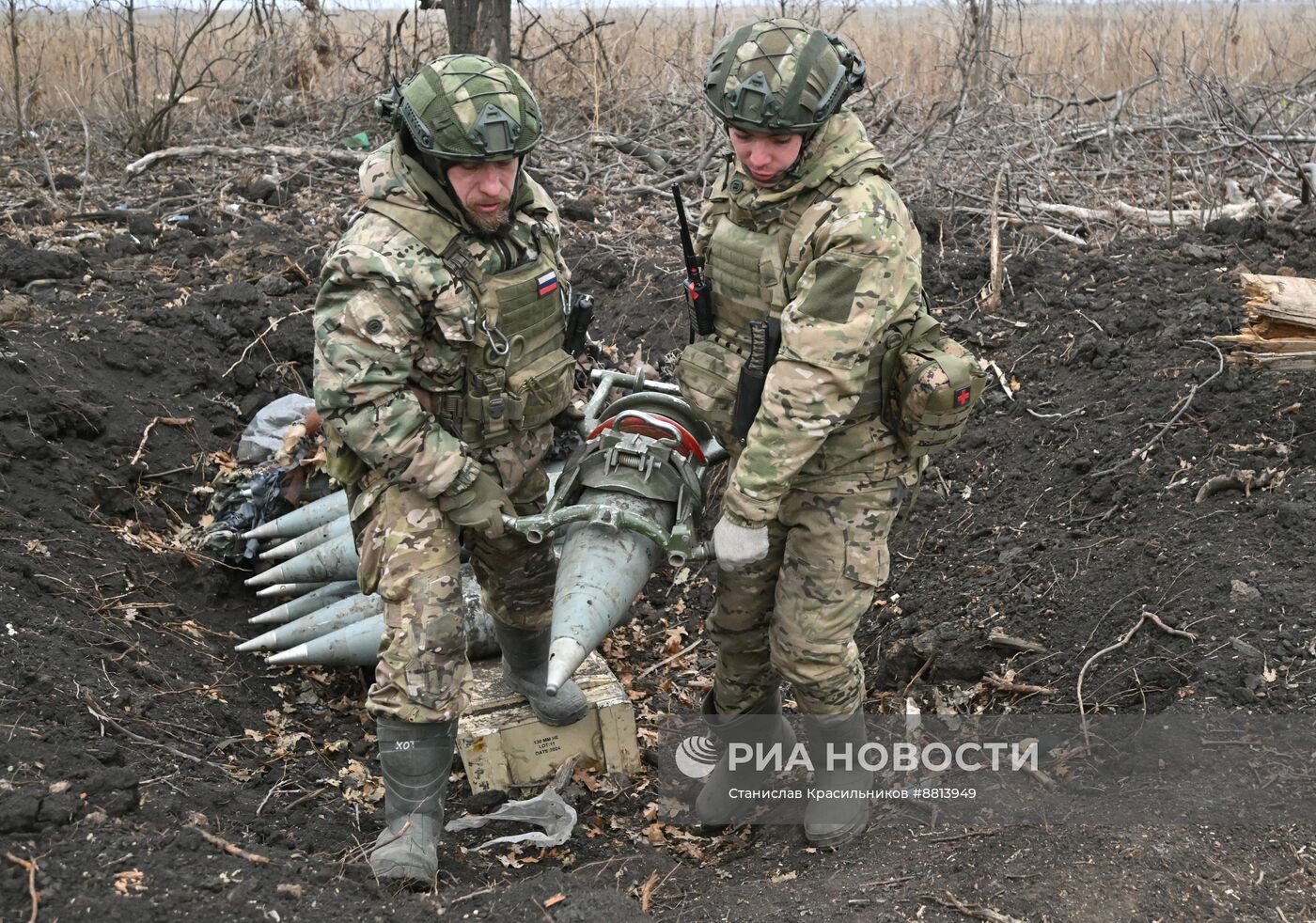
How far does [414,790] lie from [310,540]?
2209 millimetres

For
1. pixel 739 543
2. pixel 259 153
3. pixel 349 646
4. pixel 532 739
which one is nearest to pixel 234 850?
pixel 532 739

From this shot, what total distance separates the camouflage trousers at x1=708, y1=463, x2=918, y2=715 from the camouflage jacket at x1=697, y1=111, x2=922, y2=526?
275mm

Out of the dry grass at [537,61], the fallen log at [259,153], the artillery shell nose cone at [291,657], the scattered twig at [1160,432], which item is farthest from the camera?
the dry grass at [537,61]

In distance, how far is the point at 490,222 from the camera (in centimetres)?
371

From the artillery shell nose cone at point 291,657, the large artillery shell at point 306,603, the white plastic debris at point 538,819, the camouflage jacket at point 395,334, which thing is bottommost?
the white plastic debris at point 538,819

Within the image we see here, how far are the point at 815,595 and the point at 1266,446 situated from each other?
2.52 m

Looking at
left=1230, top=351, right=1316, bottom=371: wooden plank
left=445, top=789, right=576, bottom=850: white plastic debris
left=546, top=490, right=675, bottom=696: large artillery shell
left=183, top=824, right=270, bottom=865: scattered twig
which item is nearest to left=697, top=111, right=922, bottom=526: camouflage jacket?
left=546, top=490, right=675, bottom=696: large artillery shell

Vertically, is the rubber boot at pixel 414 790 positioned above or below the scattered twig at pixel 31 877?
below

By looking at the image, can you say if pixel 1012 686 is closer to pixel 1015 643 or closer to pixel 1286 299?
pixel 1015 643

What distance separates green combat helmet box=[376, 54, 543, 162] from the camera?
3488mm

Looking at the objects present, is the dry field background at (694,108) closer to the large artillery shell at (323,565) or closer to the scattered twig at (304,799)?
the large artillery shell at (323,565)

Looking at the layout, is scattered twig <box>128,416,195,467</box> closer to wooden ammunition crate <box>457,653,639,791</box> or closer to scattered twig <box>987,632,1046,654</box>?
wooden ammunition crate <box>457,653,639,791</box>

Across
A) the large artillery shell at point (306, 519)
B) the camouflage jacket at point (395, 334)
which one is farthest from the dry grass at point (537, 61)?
the camouflage jacket at point (395, 334)

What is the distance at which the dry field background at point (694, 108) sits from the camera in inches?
324
